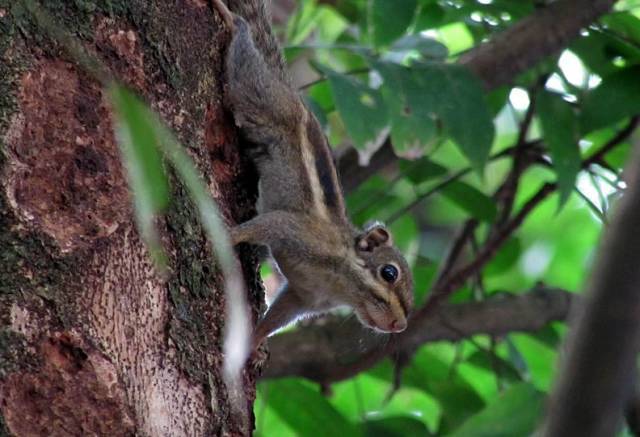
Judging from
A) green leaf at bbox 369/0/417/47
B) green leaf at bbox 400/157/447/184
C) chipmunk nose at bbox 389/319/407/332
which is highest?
green leaf at bbox 369/0/417/47

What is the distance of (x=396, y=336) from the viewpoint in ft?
12.5

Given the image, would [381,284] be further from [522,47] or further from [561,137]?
[522,47]

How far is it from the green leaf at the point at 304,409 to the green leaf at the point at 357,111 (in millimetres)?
1006

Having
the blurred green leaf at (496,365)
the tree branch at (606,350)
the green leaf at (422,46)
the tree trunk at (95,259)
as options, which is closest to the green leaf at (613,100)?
the green leaf at (422,46)

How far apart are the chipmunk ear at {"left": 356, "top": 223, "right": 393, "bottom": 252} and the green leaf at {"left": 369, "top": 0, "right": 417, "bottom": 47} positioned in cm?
64

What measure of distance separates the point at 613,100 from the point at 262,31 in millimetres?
A: 1356

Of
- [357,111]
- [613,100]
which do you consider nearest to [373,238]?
[357,111]

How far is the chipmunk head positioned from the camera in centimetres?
337

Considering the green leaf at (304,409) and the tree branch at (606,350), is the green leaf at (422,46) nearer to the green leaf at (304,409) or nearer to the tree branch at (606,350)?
the green leaf at (304,409)

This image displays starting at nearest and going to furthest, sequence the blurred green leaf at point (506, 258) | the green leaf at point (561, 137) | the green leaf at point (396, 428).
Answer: the green leaf at point (561, 137) → the green leaf at point (396, 428) → the blurred green leaf at point (506, 258)

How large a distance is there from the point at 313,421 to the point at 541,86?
61.7 inches

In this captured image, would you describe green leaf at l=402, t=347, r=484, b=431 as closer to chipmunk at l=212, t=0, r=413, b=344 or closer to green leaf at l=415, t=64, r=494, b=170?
chipmunk at l=212, t=0, r=413, b=344

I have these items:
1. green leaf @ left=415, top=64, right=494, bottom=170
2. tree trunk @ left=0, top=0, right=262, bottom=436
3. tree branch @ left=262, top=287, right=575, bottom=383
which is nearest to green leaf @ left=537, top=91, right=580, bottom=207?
green leaf @ left=415, top=64, right=494, bottom=170

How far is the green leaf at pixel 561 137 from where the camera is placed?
3676 mm
